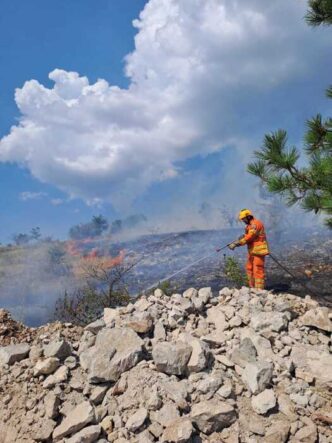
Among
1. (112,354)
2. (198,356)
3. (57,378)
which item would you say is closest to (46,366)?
(57,378)

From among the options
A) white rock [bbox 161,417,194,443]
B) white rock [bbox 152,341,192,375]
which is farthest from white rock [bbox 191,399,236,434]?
white rock [bbox 152,341,192,375]

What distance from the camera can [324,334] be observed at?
5.18 metres

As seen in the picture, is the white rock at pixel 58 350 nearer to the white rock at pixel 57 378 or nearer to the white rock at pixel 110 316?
the white rock at pixel 57 378

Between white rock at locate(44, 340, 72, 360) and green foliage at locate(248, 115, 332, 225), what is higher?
green foliage at locate(248, 115, 332, 225)

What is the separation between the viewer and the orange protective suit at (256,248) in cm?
762

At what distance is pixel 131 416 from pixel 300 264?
10.6 metres

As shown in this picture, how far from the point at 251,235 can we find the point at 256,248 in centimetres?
30

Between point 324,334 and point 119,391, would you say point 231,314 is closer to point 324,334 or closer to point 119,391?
point 324,334

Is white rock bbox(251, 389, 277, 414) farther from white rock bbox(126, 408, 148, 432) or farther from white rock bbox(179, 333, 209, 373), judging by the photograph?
white rock bbox(126, 408, 148, 432)

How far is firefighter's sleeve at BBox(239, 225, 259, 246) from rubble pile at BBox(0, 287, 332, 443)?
246 centimetres

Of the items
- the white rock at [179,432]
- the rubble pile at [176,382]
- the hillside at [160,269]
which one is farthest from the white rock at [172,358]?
the hillside at [160,269]

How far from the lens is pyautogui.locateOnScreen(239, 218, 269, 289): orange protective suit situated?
25.0ft

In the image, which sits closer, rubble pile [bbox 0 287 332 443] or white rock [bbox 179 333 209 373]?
rubble pile [bbox 0 287 332 443]

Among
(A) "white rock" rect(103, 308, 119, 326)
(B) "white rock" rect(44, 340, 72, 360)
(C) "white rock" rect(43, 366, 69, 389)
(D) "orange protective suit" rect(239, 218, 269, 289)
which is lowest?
(C) "white rock" rect(43, 366, 69, 389)
